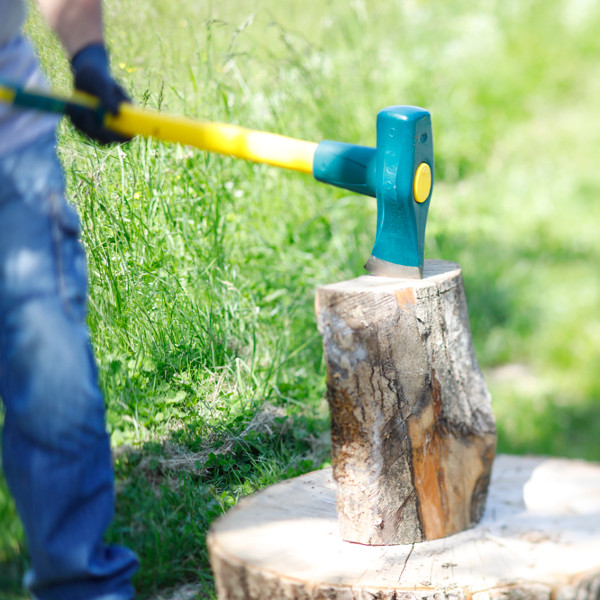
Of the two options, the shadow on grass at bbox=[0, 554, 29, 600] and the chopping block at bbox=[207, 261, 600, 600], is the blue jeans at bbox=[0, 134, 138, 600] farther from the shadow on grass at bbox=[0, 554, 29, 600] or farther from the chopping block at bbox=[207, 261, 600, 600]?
the chopping block at bbox=[207, 261, 600, 600]

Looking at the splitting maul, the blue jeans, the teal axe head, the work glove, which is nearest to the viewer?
the blue jeans

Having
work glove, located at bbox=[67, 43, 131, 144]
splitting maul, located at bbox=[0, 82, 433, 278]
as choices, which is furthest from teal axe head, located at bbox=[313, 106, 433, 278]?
work glove, located at bbox=[67, 43, 131, 144]

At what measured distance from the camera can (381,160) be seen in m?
1.79

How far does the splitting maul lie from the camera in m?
1.63

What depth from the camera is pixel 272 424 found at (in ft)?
6.95

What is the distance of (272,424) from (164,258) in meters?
0.55

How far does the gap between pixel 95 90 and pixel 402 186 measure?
0.72 meters

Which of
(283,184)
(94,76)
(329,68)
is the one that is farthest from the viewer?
(329,68)

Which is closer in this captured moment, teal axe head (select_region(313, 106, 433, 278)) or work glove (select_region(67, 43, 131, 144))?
work glove (select_region(67, 43, 131, 144))

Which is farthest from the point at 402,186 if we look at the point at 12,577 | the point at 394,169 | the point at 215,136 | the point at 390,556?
the point at 12,577

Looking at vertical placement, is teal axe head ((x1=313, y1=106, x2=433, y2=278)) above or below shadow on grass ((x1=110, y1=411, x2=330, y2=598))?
above

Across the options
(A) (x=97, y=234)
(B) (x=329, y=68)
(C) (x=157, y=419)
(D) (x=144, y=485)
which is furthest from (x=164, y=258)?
(B) (x=329, y=68)

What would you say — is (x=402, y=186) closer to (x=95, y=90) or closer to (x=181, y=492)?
(x=95, y=90)

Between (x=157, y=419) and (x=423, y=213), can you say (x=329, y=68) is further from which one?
(x=157, y=419)
